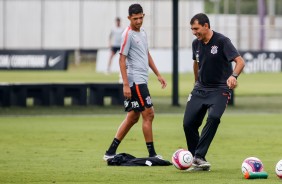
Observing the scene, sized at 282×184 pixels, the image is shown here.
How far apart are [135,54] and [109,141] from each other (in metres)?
4.12

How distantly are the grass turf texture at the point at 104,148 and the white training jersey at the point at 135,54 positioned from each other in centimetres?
132

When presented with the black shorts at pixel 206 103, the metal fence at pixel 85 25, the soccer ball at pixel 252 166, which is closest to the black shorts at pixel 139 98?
the black shorts at pixel 206 103

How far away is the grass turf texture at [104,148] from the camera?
12844 millimetres

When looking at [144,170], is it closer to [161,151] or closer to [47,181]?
[47,181]

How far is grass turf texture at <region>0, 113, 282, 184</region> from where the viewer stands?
42.1ft

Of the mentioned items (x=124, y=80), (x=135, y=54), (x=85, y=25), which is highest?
(x=135, y=54)

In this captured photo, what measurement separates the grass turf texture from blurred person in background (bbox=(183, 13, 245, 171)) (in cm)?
45

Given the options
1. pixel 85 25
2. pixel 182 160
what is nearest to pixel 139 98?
pixel 182 160

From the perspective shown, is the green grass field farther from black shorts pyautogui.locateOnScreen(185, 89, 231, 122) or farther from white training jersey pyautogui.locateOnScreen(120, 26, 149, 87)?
white training jersey pyautogui.locateOnScreen(120, 26, 149, 87)

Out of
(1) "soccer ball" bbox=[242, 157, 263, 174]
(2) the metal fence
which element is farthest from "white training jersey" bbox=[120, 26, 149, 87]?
(2) the metal fence

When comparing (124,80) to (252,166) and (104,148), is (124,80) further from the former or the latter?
(104,148)

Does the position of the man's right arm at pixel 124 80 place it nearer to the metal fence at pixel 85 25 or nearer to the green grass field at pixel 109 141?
the green grass field at pixel 109 141

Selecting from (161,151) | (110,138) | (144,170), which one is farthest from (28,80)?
(144,170)

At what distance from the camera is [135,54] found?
14492 millimetres
